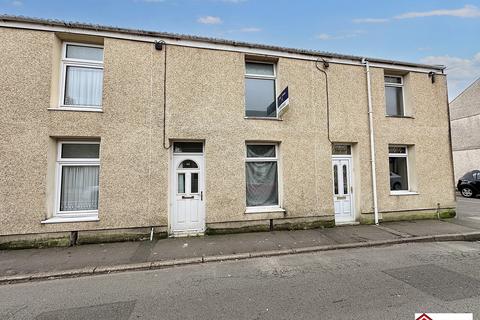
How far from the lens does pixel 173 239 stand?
20.3 ft

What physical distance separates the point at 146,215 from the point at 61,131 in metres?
2.88

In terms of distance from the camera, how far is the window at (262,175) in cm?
714

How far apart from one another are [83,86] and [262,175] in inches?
214

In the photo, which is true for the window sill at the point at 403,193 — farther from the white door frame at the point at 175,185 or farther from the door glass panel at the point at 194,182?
the door glass panel at the point at 194,182

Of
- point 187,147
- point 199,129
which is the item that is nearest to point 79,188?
point 187,147

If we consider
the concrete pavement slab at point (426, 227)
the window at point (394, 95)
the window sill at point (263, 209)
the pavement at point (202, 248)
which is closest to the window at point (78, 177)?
the pavement at point (202, 248)

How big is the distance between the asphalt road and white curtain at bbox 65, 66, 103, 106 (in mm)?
4350

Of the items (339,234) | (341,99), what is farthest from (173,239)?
(341,99)

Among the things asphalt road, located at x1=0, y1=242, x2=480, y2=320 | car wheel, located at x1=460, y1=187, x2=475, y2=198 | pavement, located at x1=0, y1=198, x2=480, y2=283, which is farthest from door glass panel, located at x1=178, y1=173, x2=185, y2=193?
car wheel, located at x1=460, y1=187, x2=475, y2=198

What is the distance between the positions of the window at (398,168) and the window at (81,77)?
30.2ft

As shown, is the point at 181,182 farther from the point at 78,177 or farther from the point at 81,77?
the point at 81,77

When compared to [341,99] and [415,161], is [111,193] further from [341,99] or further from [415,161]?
[415,161]

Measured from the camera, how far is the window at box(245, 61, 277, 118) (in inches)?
291

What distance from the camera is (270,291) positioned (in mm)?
3682
